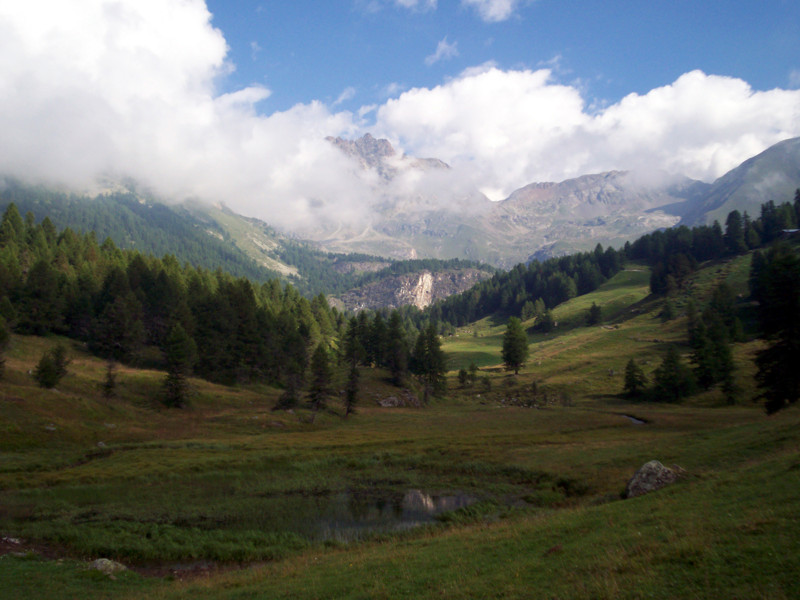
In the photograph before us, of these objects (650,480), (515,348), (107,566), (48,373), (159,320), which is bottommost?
(107,566)

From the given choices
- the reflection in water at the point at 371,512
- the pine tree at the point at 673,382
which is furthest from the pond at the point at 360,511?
the pine tree at the point at 673,382

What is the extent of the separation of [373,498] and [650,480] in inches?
863

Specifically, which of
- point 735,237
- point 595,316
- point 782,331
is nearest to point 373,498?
point 782,331

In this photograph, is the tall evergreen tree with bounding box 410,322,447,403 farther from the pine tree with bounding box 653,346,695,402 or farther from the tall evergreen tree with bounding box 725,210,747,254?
the tall evergreen tree with bounding box 725,210,747,254

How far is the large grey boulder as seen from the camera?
2469cm

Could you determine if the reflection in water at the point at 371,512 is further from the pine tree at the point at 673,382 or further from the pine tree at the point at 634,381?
the pine tree at the point at 634,381

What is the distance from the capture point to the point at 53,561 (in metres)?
22.4

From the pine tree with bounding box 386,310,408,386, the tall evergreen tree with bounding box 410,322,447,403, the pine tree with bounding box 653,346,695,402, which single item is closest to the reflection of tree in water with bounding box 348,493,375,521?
the pine tree with bounding box 653,346,695,402

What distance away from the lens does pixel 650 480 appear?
992 inches

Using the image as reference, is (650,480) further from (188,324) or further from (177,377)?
(188,324)

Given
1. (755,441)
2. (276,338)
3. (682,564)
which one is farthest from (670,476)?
(276,338)

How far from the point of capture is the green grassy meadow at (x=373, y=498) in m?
13.9

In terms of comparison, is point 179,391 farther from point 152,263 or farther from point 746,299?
point 746,299

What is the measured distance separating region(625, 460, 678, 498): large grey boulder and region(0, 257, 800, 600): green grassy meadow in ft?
3.61
